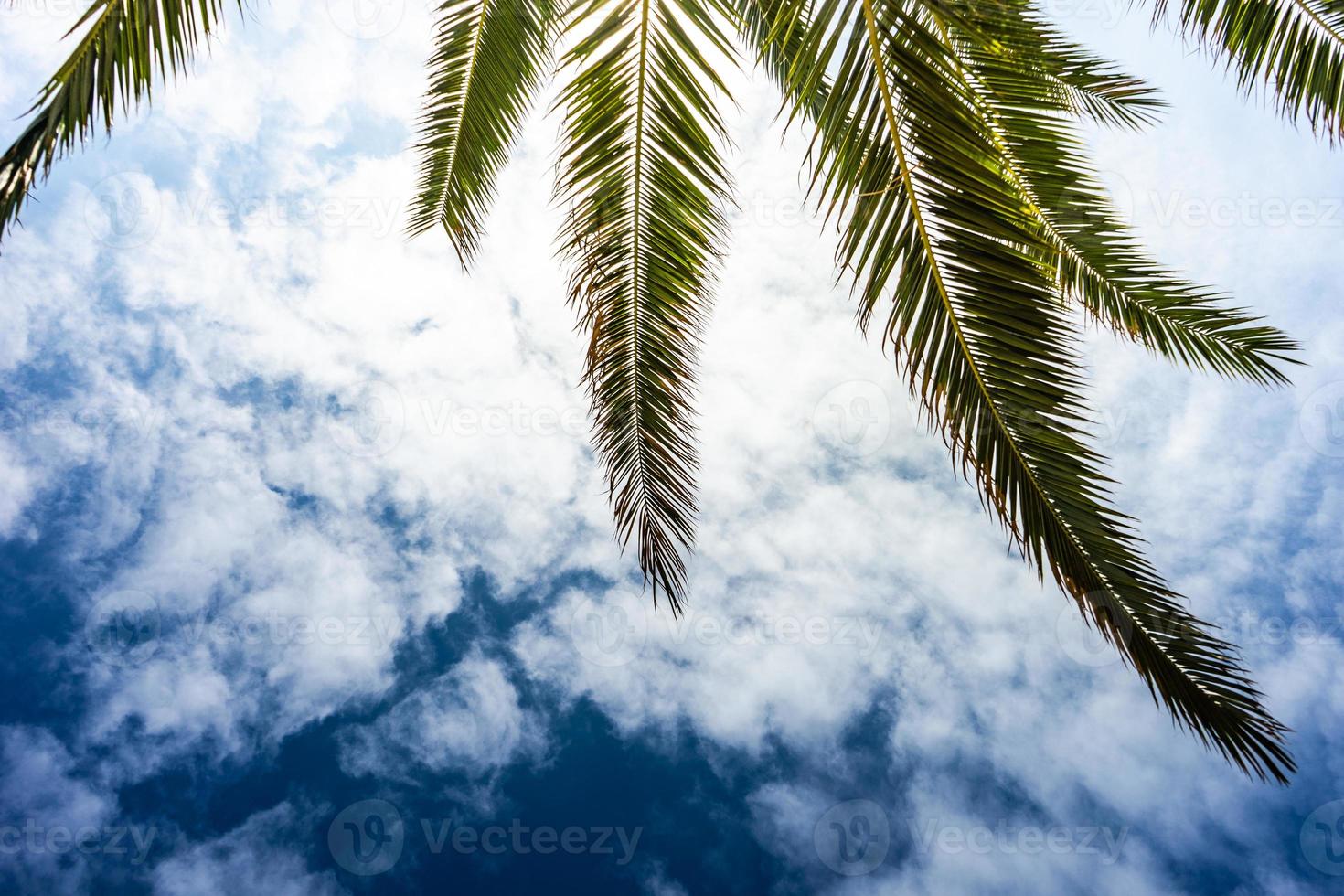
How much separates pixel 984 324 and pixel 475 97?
3.66 meters

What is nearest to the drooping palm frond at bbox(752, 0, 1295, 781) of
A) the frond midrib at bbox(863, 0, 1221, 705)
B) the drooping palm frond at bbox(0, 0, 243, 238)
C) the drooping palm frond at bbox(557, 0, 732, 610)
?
the frond midrib at bbox(863, 0, 1221, 705)

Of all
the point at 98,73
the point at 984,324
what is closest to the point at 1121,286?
the point at 984,324

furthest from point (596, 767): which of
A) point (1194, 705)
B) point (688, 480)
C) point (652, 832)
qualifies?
point (1194, 705)

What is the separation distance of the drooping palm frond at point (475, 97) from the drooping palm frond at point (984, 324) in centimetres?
265

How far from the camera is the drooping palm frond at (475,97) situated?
13.7 feet

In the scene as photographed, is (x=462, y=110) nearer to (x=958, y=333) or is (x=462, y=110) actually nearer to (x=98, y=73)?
(x=98, y=73)

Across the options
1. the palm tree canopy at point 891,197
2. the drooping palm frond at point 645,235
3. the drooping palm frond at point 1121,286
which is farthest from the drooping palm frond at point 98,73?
the drooping palm frond at point 1121,286

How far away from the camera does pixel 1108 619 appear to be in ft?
7.15

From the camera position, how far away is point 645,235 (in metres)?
3.53

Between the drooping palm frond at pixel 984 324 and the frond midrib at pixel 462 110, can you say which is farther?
the frond midrib at pixel 462 110

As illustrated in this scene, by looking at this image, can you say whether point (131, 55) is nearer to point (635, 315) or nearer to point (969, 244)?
point (635, 315)

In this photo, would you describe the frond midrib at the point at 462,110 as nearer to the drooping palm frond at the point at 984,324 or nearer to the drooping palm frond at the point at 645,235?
the drooping palm frond at the point at 645,235

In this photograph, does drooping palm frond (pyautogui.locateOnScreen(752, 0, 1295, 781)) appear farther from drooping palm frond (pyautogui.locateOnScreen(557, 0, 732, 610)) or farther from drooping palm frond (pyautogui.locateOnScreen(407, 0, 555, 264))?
drooping palm frond (pyautogui.locateOnScreen(407, 0, 555, 264))

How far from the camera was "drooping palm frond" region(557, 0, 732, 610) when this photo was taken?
9.66ft
